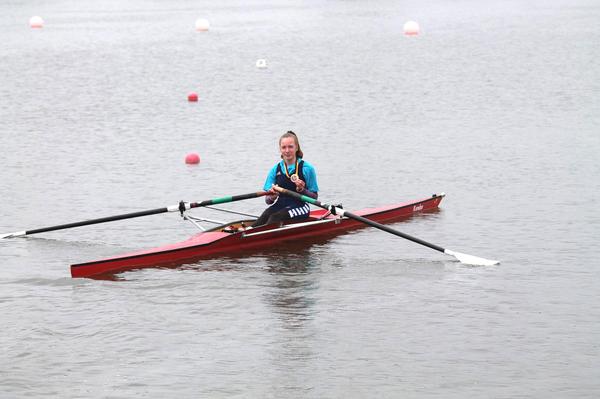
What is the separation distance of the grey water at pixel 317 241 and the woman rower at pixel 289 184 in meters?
0.50

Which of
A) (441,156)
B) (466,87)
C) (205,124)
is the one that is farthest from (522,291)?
(466,87)

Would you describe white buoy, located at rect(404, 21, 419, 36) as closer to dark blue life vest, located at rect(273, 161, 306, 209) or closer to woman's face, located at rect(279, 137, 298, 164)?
dark blue life vest, located at rect(273, 161, 306, 209)

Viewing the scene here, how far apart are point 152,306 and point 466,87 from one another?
77.2ft

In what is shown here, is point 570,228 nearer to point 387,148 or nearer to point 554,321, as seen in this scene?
point 554,321

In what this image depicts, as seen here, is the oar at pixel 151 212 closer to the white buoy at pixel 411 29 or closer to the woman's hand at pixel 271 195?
the woman's hand at pixel 271 195

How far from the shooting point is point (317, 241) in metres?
16.3

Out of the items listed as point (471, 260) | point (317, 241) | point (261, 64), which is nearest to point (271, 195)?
point (317, 241)

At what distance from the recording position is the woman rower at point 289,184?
15.8 metres

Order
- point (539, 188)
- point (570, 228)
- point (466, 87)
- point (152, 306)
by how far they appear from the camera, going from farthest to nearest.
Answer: point (466, 87), point (539, 188), point (570, 228), point (152, 306)

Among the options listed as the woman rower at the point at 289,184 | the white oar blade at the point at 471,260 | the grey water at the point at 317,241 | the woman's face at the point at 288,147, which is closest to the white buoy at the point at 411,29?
the grey water at the point at 317,241

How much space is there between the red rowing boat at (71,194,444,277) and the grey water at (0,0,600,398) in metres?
0.20

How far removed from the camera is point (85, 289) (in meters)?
13.8

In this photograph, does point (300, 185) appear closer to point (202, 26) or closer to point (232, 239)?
point (232, 239)

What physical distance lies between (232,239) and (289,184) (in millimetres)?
1166
